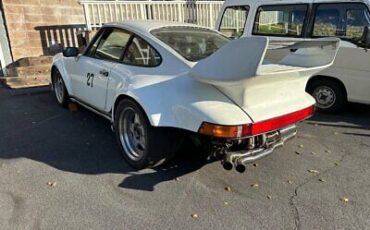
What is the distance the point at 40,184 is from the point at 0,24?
611 centimetres

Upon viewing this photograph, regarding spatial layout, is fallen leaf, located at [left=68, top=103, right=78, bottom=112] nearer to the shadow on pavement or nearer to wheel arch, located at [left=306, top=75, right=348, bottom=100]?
the shadow on pavement

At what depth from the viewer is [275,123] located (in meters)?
3.17

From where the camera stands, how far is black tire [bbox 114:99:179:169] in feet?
11.0

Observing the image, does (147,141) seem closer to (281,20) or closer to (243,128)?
(243,128)

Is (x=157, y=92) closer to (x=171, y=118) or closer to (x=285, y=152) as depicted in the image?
(x=171, y=118)

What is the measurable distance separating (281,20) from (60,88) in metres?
3.99

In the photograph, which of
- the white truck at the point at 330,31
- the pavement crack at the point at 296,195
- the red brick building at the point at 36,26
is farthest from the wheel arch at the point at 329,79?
the red brick building at the point at 36,26

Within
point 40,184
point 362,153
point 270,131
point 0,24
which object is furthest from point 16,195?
point 0,24

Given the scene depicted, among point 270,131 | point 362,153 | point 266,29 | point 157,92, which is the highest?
point 266,29

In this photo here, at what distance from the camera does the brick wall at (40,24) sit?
8.28 m

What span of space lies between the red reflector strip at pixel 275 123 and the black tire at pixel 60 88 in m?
3.65

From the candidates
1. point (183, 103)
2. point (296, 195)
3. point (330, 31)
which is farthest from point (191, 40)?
point (330, 31)

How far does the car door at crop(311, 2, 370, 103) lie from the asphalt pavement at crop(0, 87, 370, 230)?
831 mm

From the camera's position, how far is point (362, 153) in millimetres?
4074
